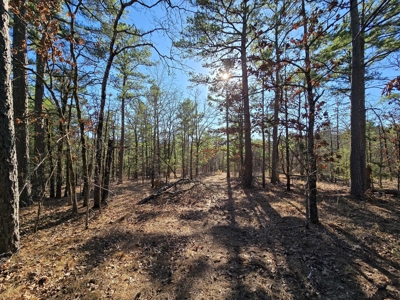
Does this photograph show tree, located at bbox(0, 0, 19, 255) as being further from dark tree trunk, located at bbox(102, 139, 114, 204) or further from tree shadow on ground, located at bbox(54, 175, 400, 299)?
dark tree trunk, located at bbox(102, 139, 114, 204)

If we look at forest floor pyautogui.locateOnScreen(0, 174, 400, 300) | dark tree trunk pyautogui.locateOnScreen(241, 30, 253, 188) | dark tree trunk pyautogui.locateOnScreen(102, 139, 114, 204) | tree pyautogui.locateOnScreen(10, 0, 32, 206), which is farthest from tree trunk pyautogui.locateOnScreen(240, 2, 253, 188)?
tree pyautogui.locateOnScreen(10, 0, 32, 206)

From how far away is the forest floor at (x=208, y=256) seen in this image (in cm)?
292

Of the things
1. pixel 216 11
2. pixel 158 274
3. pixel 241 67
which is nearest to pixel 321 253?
pixel 158 274

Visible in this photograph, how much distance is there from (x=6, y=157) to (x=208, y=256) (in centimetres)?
412

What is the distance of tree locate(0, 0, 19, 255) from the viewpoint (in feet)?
11.0

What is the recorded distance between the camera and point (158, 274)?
3.35m

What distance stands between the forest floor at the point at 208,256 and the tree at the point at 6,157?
0.49m

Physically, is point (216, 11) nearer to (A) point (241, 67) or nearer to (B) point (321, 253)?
(A) point (241, 67)

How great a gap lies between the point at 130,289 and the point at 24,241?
3.27m

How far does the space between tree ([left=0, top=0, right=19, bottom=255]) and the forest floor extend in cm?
49

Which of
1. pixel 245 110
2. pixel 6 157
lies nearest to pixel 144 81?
pixel 245 110

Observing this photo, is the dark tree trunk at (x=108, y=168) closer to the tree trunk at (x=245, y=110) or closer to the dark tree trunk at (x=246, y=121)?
the tree trunk at (x=245, y=110)

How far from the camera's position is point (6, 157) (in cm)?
339

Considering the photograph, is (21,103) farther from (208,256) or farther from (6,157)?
(208,256)
